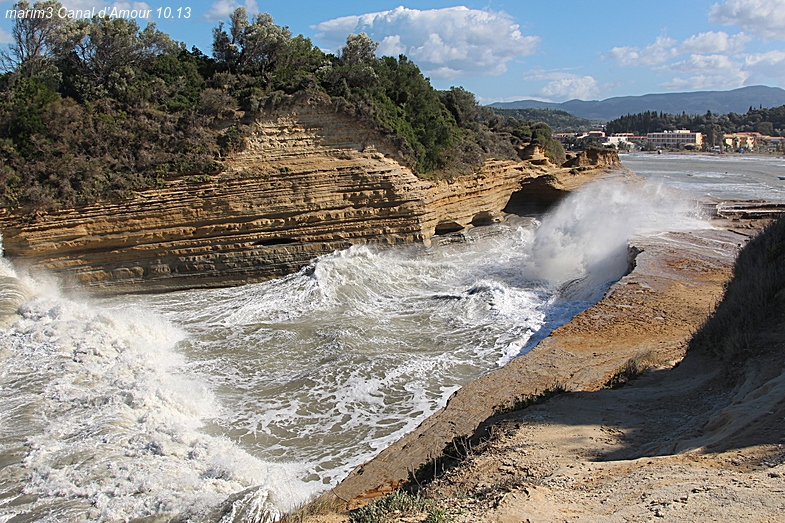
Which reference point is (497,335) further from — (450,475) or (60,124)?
(60,124)

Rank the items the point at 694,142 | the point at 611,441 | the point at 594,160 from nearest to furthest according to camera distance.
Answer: the point at 611,441
the point at 594,160
the point at 694,142

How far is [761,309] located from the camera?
6758 mm

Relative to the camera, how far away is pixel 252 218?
1445 cm

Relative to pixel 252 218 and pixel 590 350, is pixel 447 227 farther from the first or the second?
pixel 590 350

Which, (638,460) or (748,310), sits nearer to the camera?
(638,460)

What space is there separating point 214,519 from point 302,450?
1.62 meters

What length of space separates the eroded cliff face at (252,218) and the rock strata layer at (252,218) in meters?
0.03

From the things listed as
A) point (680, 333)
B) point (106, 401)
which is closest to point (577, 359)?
point (680, 333)

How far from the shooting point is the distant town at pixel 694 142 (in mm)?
89312

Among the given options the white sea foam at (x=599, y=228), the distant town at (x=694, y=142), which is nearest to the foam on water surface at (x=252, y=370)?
the white sea foam at (x=599, y=228)

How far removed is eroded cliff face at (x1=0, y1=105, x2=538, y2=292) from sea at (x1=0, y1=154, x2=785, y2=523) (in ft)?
1.70

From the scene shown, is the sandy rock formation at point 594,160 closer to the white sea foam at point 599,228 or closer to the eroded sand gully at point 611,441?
the white sea foam at point 599,228

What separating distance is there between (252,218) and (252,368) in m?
5.78

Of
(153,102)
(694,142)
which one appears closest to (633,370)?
(153,102)
